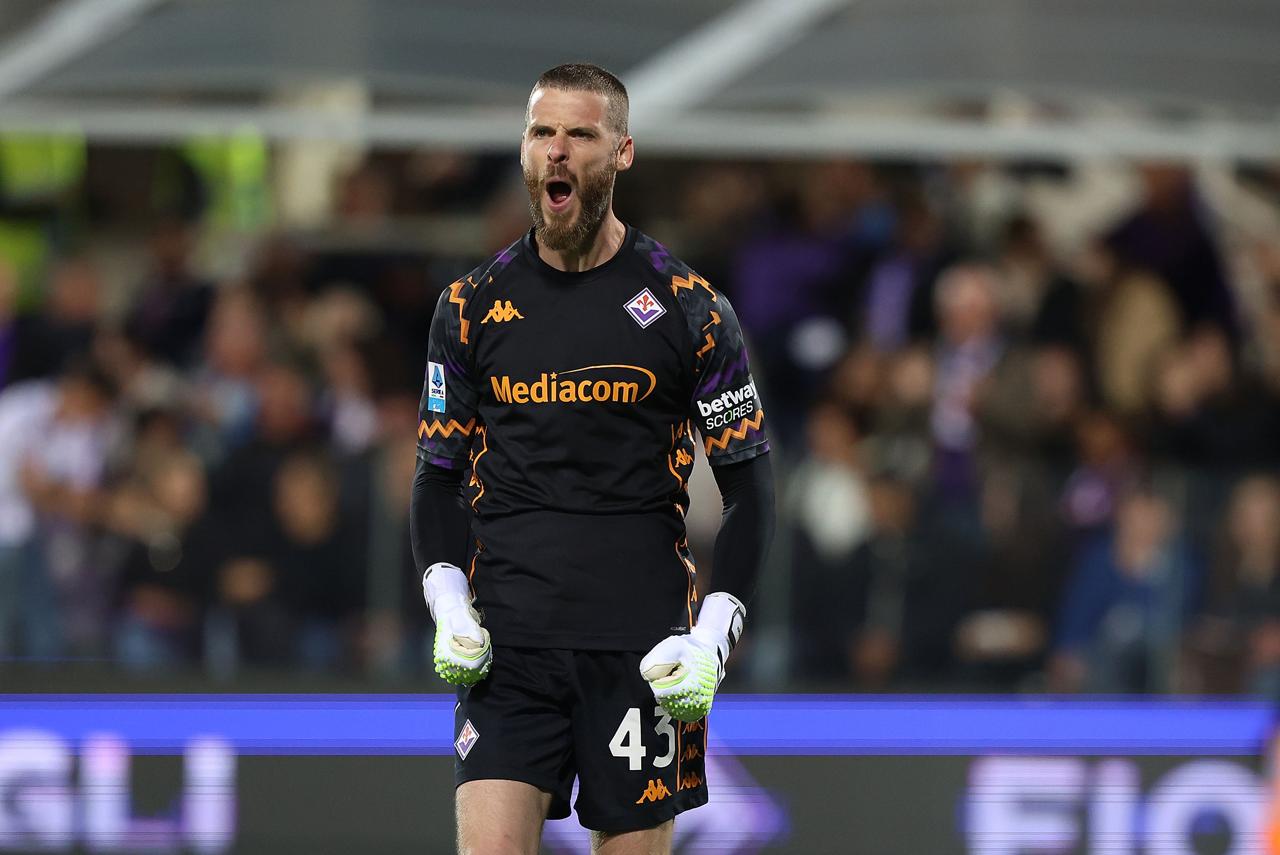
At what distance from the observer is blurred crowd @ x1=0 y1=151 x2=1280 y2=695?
328 inches

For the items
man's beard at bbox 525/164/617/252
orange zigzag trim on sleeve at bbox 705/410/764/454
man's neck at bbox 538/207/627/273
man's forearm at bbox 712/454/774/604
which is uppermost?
man's beard at bbox 525/164/617/252

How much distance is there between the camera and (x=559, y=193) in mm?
4449

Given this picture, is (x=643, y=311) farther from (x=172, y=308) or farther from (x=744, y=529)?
(x=172, y=308)

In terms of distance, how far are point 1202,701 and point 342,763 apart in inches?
127

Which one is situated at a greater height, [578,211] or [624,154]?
[624,154]

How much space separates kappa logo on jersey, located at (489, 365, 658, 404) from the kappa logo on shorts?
69 centimetres

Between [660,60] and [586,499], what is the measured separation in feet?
16.4

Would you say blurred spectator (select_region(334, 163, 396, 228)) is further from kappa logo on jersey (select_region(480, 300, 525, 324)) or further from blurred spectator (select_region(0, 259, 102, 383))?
kappa logo on jersey (select_region(480, 300, 525, 324))

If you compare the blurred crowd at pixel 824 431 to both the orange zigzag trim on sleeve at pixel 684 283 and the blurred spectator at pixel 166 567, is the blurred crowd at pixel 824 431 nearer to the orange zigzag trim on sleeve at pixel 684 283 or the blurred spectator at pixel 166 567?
the blurred spectator at pixel 166 567

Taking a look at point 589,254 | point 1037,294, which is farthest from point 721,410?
point 1037,294

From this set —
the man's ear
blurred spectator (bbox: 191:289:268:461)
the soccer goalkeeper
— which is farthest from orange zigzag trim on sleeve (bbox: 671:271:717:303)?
blurred spectator (bbox: 191:289:268:461)

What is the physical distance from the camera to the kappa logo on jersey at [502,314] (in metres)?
4.55

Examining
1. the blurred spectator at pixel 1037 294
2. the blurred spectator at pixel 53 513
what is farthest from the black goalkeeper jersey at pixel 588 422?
the blurred spectator at pixel 1037 294

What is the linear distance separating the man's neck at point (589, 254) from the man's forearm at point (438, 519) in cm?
51
